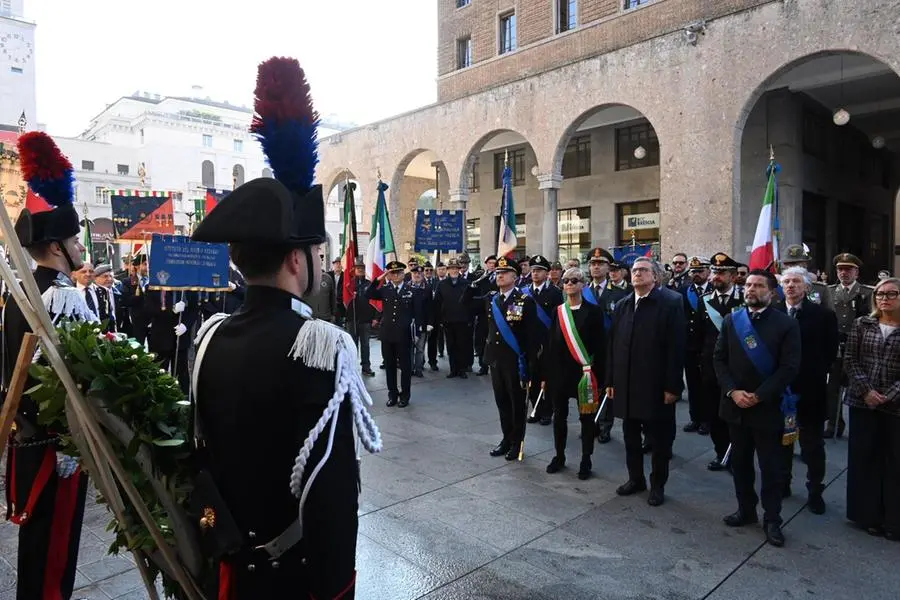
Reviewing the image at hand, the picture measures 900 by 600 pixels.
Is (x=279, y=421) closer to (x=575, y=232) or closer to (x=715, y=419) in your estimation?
(x=715, y=419)

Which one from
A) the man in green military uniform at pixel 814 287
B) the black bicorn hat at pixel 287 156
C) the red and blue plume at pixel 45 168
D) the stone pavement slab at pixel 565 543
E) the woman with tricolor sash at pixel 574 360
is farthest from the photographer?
the man in green military uniform at pixel 814 287

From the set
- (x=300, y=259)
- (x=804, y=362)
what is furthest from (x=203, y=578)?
(x=804, y=362)

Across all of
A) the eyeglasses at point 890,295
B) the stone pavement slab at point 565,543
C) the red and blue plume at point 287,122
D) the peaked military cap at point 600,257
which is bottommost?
the stone pavement slab at point 565,543

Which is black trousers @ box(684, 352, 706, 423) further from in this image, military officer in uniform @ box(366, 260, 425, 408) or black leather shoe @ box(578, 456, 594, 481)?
military officer in uniform @ box(366, 260, 425, 408)

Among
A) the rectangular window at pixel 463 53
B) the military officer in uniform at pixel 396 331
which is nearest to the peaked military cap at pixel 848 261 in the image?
the military officer in uniform at pixel 396 331

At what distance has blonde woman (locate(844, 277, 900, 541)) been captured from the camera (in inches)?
180

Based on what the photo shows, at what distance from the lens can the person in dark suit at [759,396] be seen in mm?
4555

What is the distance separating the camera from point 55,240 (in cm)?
349

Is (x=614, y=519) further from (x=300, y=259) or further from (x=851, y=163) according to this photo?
(x=851, y=163)

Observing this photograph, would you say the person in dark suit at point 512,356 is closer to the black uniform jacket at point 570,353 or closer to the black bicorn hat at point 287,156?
the black uniform jacket at point 570,353

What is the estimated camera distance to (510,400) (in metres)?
6.76

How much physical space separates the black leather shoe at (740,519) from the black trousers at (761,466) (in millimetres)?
32

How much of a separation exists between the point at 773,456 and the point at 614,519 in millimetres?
1324

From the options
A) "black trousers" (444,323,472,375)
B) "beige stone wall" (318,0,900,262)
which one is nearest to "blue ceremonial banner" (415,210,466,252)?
"black trousers" (444,323,472,375)
